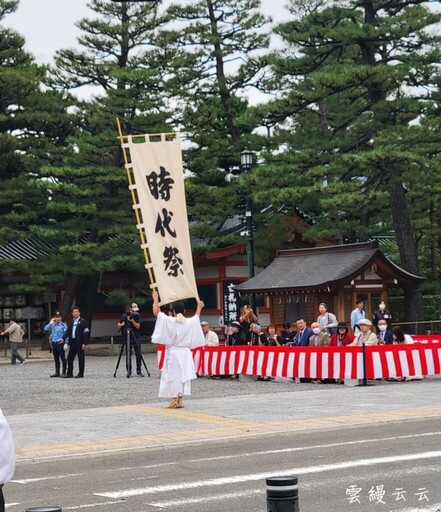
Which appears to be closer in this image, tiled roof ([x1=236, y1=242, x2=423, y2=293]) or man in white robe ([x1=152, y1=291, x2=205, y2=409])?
man in white robe ([x1=152, y1=291, x2=205, y2=409])

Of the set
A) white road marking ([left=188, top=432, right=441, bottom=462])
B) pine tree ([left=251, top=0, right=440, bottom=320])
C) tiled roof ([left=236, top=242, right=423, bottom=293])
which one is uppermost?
pine tree ([left=251, top=0, right=440, bottom=320])

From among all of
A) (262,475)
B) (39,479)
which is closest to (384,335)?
(262,475)

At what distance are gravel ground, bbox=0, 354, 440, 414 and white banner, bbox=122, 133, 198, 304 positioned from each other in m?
2.39

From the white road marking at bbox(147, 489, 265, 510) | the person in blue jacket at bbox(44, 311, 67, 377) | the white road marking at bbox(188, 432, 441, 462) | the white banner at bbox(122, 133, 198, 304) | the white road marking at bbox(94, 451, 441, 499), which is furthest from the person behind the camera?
the person in blue jacket at bbox(44, 311, 67, 377)

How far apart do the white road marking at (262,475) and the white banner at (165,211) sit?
929cm

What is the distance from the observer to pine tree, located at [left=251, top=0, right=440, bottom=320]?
35281 millimetres

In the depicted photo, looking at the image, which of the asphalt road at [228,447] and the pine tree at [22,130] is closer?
the asphalt road at [228,447]

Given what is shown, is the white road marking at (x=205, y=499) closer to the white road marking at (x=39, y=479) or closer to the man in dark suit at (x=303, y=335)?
the white road marking at (x=39, y=479)

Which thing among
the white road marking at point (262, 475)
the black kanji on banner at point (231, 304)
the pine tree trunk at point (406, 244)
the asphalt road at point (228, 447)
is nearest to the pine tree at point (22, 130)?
the black kanji on banner at point (231, 304)

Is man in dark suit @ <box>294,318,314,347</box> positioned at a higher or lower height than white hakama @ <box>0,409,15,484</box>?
higher

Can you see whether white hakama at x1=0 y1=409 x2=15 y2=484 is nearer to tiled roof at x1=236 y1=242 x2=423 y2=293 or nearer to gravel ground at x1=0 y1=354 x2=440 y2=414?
gravel ground at x1=0 y1=354 x2=440 y2=414

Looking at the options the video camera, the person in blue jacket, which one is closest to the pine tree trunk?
the video camera

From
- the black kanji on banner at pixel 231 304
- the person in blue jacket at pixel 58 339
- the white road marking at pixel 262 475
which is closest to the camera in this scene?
the white road marking at pixel 262 475

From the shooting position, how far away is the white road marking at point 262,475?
10.7m
